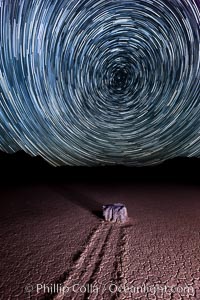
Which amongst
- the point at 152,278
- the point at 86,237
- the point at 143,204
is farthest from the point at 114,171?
the point at 152,278

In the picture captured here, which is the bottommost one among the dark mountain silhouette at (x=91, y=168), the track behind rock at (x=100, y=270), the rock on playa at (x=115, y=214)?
the track behind rock at (x=100, y=270)

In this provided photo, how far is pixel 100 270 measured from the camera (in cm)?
403

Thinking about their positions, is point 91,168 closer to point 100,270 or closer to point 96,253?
point 96,253

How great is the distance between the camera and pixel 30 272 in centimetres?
398

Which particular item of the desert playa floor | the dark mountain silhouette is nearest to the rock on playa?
the desert playa floor

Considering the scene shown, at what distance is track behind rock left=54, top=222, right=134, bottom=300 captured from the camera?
3457 mm

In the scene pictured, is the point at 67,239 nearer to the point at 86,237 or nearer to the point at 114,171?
the point at 86,237

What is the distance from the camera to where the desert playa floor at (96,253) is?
3.57 meters

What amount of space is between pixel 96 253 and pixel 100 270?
0.61m

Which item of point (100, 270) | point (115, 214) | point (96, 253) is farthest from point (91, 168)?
point (100, 270)

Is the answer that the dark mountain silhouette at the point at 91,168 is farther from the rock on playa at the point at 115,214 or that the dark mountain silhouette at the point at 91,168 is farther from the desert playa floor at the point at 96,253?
the rock on playa at the point at 115,214

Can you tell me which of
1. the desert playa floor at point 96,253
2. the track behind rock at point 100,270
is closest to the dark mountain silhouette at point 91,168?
the desert playa floor at point 96,253

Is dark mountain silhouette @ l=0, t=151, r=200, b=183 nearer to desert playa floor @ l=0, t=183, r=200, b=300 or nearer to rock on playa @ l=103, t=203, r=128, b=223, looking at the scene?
desert playa floor @ l=0, t=183, r=200, b=300

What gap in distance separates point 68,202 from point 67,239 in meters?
3.55
